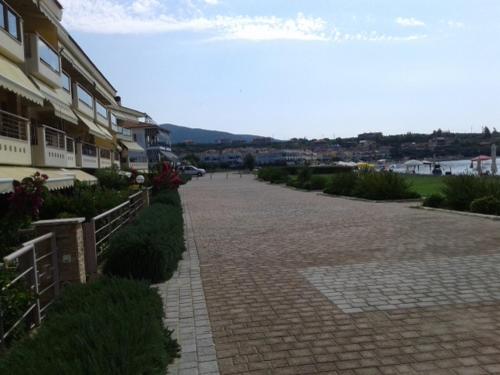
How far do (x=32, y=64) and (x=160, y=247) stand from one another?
48.6 feet

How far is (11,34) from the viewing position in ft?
54.3

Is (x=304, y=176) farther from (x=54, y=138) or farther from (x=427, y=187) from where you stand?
(x=54, y=138)

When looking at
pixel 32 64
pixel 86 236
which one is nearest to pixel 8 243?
pixel 86 236

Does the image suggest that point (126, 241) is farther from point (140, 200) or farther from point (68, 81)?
point (68, 81)

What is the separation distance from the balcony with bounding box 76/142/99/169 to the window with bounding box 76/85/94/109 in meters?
2.63

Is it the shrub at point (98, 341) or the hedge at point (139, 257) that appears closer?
the shrub at point (98, 341)

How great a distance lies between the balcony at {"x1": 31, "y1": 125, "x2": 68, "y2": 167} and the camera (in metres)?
18.7

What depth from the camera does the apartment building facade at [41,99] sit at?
15.2m

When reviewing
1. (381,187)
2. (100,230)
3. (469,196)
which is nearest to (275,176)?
(381,187)

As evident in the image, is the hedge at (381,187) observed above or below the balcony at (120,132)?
below

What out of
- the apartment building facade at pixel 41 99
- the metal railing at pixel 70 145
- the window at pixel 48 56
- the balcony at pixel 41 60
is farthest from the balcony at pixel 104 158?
the balcony at pixel 41 60

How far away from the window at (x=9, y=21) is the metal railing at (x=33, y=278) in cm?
1227

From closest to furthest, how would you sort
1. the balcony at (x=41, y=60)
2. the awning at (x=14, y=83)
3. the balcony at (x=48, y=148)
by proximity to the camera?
the awning at (x=14, y=83) → the balcony at (x=48, y=148) → the balcony at (x=41, y=60)

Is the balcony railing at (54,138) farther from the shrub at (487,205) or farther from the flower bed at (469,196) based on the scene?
the shrub at (487,205)
